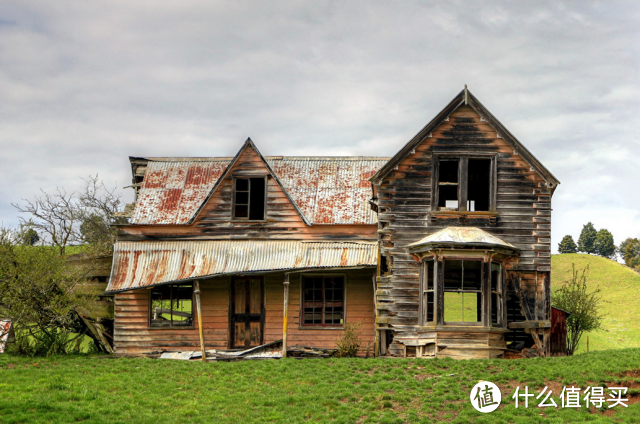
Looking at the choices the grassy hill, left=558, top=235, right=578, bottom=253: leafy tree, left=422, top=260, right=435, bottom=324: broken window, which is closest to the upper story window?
left=422, top=260, right=435, bottom=324: broken window

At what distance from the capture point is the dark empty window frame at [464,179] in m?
19.3

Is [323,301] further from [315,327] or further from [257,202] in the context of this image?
[257,202]

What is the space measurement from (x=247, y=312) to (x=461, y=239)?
790 cm

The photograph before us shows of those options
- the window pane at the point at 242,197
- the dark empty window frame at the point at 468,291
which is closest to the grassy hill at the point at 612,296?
the dark empty window frame at the point at 468,291

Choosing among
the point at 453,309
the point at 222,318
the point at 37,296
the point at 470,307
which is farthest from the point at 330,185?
the point at 470,307

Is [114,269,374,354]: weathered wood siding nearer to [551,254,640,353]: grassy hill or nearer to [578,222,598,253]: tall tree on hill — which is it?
[551,254,640,353]: grassy hill

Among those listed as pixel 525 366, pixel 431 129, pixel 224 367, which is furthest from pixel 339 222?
pixel 525 366

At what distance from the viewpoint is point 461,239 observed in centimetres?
1803

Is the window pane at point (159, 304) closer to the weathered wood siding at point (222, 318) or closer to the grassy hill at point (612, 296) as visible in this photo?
the weathered wood siding at point (222, 318)

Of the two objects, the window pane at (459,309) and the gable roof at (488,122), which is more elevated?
the gable roof at (488,122)

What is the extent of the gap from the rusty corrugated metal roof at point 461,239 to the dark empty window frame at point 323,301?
346cm

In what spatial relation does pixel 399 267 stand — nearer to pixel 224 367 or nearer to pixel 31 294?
pixel 224 367

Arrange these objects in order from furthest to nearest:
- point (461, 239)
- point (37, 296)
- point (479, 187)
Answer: point (479, 187) → point (37, 296) → point (461, 239)

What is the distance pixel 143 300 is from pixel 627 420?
1539 cm
